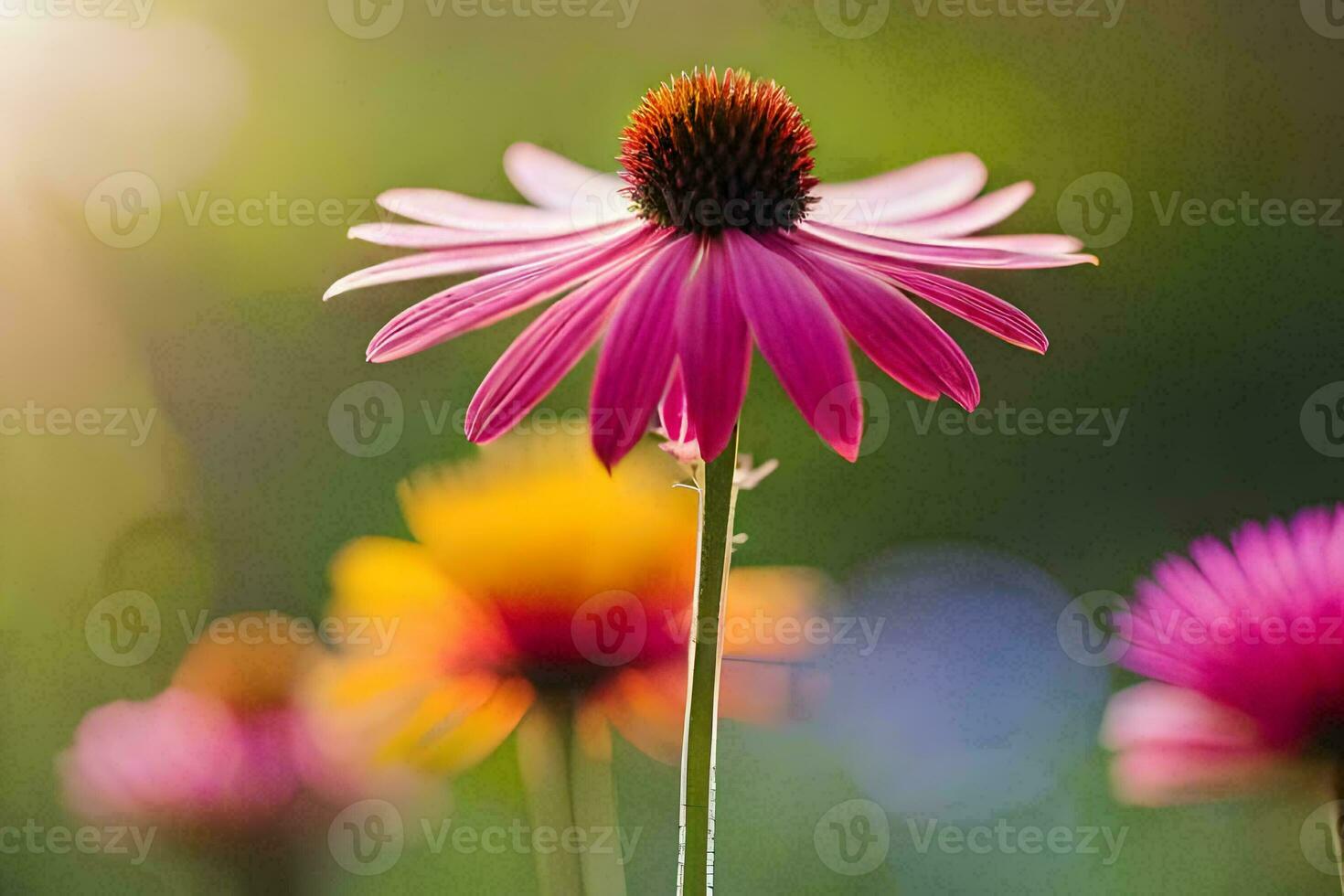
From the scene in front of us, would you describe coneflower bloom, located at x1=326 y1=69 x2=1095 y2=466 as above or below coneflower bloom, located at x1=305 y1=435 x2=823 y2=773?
above

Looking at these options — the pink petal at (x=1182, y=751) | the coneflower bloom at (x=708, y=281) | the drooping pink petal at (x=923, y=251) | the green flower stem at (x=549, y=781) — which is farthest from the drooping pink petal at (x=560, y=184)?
the pink petal at (x=1182, y=751)

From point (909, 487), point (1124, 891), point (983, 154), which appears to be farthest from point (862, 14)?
point (1124, 891)

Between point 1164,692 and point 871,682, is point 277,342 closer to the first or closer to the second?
point 871,682

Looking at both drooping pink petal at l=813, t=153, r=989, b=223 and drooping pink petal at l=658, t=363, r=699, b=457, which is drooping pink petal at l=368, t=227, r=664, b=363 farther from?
drooping pink petal at l=813, t=153, r=989, b=223

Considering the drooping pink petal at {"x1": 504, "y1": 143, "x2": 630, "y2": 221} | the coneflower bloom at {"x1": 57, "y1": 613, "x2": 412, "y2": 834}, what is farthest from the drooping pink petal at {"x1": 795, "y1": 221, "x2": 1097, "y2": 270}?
the coneflower bloom at {"x1": 57, "y1": 613, "x2": 412, "y2": 834}

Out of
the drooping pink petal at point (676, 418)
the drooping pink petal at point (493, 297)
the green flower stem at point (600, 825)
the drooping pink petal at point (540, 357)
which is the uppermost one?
the drooping pink petal at point (493, 297)

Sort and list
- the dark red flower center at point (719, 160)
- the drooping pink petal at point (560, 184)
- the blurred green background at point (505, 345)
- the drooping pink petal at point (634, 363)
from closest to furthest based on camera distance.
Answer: the drooping pink petal at point (634, 363) → the dark red flower center at point (719, 160) → the drooping pink petal at point (560, 184) → the blurred green background at point (505, 345)

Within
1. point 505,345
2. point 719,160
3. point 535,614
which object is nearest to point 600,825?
point 535,614

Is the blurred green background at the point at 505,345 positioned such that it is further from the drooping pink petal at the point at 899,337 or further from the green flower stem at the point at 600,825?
the drooping pink petal at the point at 899,337
